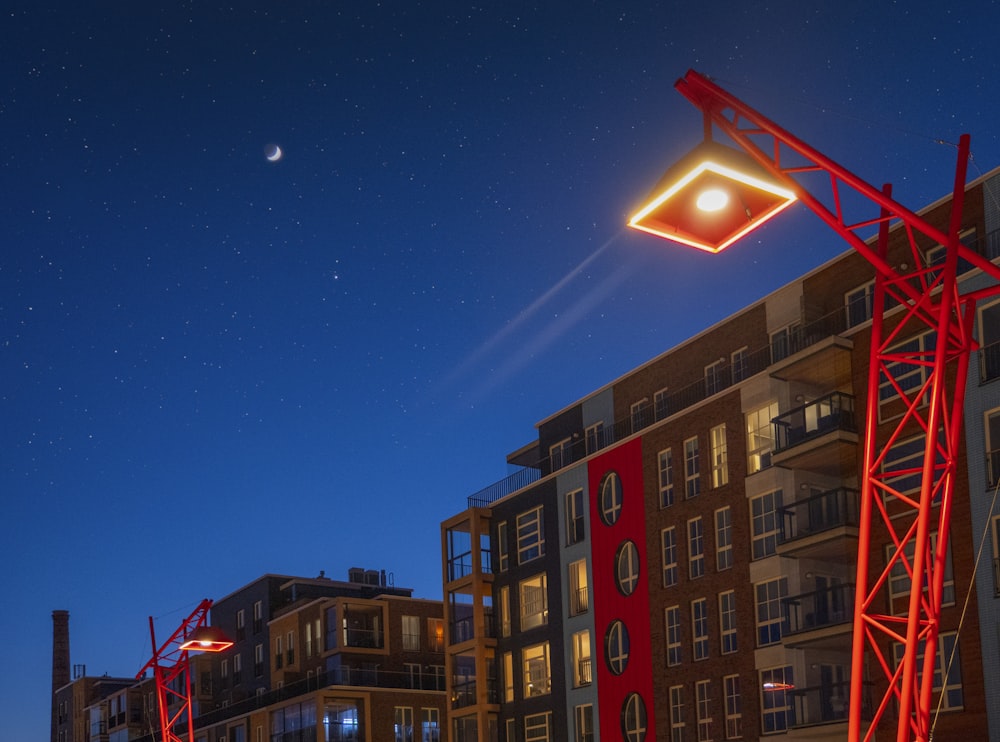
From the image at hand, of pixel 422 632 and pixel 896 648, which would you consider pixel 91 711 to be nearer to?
pixel 422 632

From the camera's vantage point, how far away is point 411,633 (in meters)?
84.9

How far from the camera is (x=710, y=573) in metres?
49.1

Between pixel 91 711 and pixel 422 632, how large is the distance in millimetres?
50008

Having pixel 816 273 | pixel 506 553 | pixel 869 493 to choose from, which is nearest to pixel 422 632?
pixel 506 553

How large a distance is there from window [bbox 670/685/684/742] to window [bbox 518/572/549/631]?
28.7 ft

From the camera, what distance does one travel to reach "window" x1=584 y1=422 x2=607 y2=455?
5741 cm

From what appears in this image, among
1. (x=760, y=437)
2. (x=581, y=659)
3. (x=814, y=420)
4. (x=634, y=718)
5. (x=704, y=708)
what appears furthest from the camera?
(x=581, y=659)

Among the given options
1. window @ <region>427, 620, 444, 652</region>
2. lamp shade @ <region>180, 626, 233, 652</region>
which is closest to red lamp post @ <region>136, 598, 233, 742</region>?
lamp shade @ <region>180, 626, 233, 652</region>

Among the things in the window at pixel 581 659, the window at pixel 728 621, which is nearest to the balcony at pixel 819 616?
the window at pixel 728 621

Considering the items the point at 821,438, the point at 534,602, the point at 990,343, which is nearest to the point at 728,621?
the point at 821,438

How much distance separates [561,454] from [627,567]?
24.2 ft

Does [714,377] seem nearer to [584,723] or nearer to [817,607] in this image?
[817,607]

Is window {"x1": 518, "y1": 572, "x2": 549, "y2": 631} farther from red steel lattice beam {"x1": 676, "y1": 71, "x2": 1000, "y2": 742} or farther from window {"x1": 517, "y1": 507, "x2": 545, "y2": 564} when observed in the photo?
red steel lattice beam {"x1": 676, "y1": 71, "x2": 1000, "y2": 742}

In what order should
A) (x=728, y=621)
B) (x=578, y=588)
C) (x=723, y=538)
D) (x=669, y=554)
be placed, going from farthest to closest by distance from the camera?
(x=578, y=588)
(x=669, y=554)
(x=723, y=538)
(x=728, y=621)
